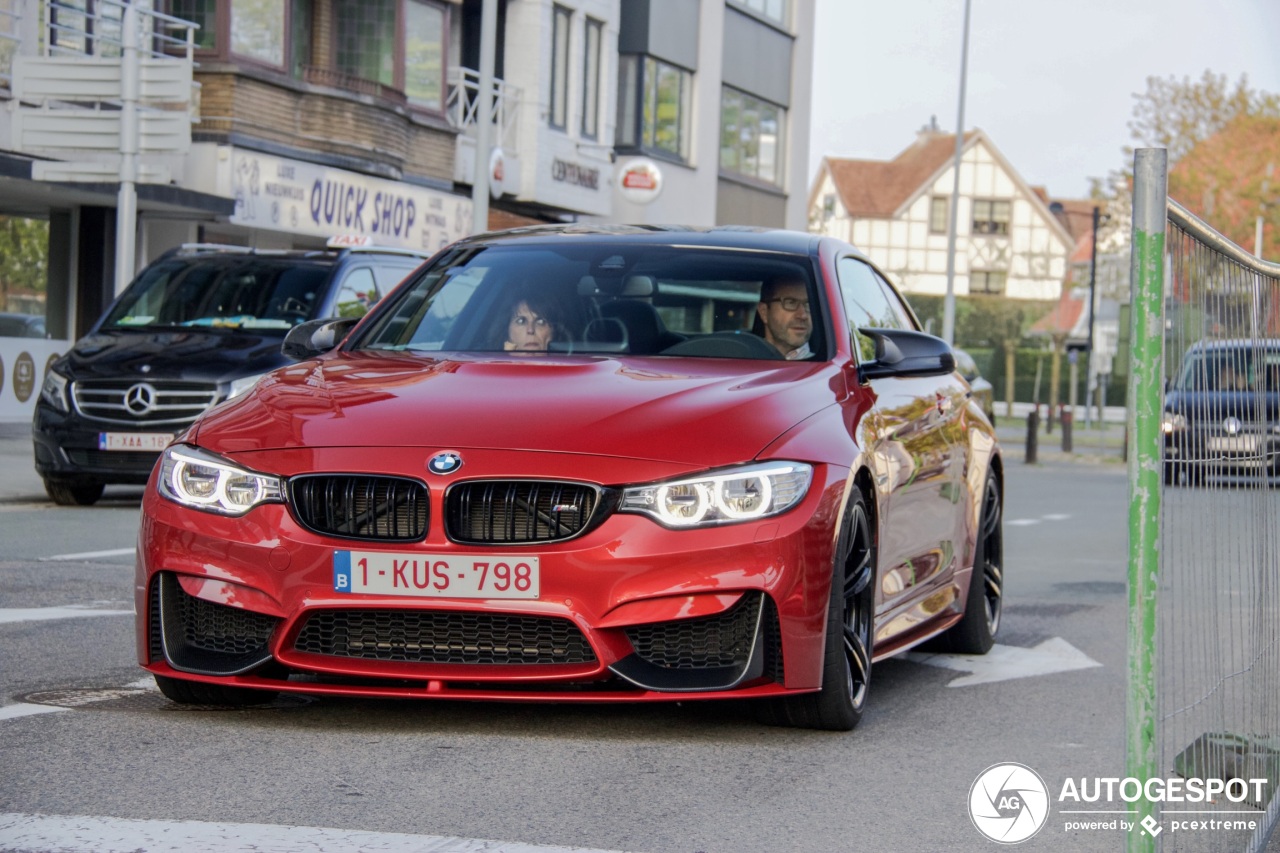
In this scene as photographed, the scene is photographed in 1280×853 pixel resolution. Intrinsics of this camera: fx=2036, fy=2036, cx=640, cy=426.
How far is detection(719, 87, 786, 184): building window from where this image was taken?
43625mm

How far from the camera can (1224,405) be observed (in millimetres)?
4656

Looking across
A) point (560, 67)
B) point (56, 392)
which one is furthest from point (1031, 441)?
point (56, 392)

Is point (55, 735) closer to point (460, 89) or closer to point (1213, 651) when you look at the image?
point (1213, 651)

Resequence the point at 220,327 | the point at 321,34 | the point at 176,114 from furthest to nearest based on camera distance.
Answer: the point at 321,34, the point at 176,114, the point at 220,327

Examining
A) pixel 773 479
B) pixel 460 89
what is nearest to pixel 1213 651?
pixel 773 479

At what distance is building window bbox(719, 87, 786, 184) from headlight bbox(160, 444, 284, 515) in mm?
38136

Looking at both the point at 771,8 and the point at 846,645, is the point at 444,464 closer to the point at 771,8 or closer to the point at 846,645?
the point at 846,645

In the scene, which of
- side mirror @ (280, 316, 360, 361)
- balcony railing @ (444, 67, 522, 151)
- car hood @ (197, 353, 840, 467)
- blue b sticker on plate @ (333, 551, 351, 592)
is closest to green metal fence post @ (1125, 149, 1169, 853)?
A: car hood @ (197, 353, 840, 467)

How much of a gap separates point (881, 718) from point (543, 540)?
5.08 ft

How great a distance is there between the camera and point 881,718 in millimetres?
6375

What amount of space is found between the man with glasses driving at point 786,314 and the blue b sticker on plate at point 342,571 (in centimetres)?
187

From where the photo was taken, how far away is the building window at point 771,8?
44144 mm

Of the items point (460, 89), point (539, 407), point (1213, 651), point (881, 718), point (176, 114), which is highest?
point (460, 89)

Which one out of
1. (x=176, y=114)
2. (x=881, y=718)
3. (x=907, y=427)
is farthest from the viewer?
(x=176, y=114)
